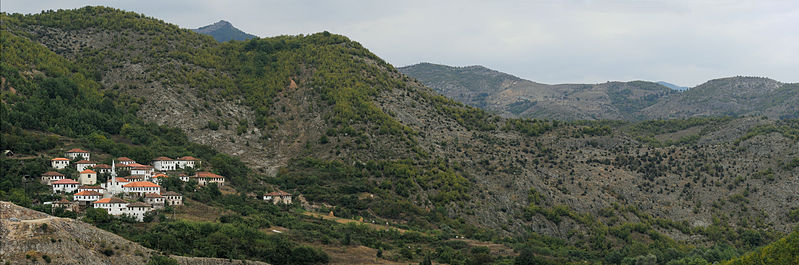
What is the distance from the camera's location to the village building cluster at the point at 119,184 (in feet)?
230

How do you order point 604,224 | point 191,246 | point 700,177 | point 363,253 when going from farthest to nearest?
point 700,177 < point 604,224 < point 363,253 < point 191,246

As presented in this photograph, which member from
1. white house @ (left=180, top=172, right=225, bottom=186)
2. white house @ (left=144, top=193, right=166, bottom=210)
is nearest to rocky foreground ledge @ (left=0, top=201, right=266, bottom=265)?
white house @ (left=144, top=193, right=166, bottom=210)

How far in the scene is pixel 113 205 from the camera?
6956 cm

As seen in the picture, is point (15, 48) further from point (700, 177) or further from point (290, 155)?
point (700, 177)

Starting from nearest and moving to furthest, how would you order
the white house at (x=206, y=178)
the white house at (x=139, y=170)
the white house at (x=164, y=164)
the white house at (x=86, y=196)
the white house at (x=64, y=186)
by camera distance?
1. the white house at (x=86, y=196)
2. the white house at (x=64, y=186)
3. the white house at (x=139, y=170)
4. the white house at (x=206, y=178)
5. the white house at (x=164, y=164)

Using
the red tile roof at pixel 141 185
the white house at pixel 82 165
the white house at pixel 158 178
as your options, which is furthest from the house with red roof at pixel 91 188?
the white house at pixel 158 178

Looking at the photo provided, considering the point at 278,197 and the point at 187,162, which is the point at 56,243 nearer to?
the point at 187,162

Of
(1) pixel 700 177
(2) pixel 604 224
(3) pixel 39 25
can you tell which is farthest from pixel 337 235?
(3) pixel 39 25

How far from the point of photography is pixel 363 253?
7712 centimetres

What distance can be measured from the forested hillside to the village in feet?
9.75

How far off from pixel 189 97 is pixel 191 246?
206 ft

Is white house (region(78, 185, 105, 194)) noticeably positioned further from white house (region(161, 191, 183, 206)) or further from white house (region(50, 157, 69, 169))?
white house (region(50, 157, 69, 169))

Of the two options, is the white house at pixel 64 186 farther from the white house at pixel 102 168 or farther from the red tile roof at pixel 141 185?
the white house at pixel 102 168

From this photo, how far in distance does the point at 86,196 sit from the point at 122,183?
560cm
